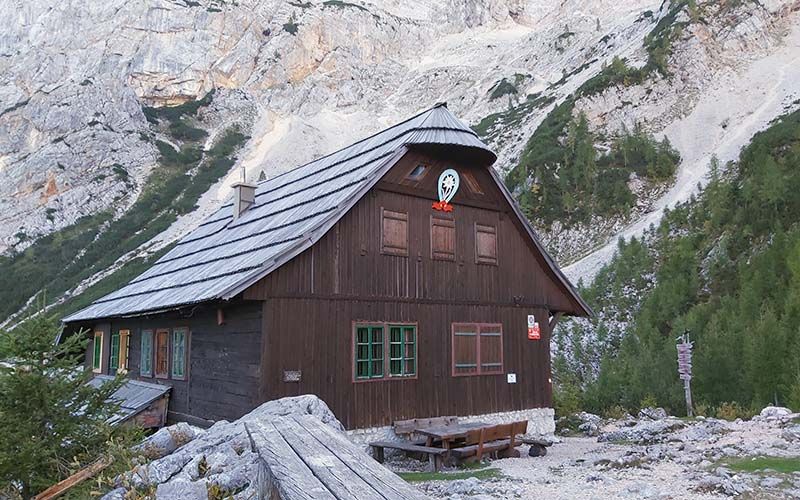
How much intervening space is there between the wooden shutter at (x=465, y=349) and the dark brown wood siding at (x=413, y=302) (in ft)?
0.64

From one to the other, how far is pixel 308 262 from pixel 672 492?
7173 mm

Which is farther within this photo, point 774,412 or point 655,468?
point 774,412

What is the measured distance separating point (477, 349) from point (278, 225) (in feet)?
17.0

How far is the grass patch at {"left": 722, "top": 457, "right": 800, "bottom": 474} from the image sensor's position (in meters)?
9.65

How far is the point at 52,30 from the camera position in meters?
88.4

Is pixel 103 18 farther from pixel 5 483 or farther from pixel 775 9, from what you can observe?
pixel 5 483

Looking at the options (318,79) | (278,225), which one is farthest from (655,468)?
(318,79)

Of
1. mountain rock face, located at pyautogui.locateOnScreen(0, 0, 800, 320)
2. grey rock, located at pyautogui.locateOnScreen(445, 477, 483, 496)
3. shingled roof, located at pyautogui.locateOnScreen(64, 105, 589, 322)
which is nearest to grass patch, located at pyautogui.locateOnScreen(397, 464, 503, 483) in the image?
grey rock, located at pyautogui.locateOnScreen(445, 477, 483, 496)

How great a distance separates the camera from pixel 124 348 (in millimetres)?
17656

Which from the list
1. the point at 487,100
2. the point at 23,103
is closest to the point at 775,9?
the point at 487,100

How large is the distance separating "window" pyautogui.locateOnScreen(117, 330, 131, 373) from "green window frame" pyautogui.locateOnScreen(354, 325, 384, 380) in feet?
24.6

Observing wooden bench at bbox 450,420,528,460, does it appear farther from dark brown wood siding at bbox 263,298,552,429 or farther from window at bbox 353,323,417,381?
window at bbox 353,323,417,381

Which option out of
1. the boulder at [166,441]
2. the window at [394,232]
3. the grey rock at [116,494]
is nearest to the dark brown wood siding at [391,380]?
the window at [394,232]

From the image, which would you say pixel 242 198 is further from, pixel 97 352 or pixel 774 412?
pixel 774 412
